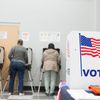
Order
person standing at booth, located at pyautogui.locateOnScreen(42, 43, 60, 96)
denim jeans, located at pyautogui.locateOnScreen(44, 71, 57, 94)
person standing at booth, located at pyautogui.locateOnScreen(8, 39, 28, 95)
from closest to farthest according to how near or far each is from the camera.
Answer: person standing at booth, located at pyautogui.locateOnScreen(8, 39, 28, 95)
person standing at booth, located at pyautogui.locateOnScreen(42, 43, 60, 96)
denim jeans, located at pyautogui.locateOnScreen(44, 71, 57, 94)

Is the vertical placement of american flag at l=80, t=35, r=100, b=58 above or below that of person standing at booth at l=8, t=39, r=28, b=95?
above

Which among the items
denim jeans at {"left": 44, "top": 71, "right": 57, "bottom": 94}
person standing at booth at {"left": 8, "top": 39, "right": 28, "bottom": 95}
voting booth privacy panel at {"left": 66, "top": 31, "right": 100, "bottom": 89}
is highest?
voting booth privacy panel at {"left": 66, "top": 31, "right": 100, "bottom": 89}

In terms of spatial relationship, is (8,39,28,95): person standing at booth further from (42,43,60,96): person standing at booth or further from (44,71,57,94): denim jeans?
(44,71,57,94): denim jeans

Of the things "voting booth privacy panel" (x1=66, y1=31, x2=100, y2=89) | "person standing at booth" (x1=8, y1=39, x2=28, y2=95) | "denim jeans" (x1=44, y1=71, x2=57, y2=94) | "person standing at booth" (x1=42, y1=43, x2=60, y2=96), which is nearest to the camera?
"voting booth privacy panel" (x1=66, y1=31, x2=100, y2=89)

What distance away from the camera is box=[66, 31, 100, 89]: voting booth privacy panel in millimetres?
1348

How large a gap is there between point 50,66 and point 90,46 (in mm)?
4964

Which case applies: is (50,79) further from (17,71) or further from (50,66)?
(17,71)

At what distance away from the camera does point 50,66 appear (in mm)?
6328

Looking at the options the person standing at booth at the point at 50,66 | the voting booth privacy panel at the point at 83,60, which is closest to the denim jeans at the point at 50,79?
the person standing at booth at the point at 50,66

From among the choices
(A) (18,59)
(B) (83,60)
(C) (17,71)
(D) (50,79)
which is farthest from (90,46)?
(D) (50,79)

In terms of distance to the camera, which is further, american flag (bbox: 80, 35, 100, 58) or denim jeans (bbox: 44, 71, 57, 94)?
denim jeans (bbox: 44, 71, 57, 94)

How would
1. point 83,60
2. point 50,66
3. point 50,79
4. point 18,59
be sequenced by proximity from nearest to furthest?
point 83,60 → point 18,59 → point 50,66 → point 50,79

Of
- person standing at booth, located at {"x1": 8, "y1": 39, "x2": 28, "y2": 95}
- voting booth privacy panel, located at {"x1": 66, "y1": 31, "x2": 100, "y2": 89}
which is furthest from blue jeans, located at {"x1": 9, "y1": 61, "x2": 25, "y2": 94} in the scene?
voting booth privacy panel, located at {"x1": 66, "y1": 31, "x2": 100, "y2": 89}

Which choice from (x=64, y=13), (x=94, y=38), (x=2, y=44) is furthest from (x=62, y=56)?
(x=94, y=38)
